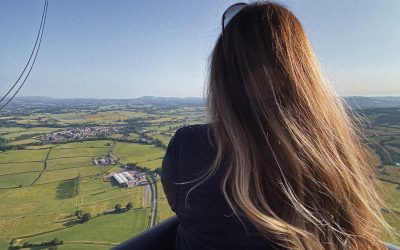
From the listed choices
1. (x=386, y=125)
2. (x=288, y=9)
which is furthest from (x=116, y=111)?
(x=288, y=9)

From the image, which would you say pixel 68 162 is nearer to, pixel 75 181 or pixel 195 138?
pixel 75 181

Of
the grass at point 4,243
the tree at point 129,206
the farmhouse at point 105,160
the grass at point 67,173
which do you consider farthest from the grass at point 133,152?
the grass at point 4,243

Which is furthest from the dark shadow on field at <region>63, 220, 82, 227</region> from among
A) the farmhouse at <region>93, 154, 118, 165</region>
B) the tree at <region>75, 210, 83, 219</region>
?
→ the farmhouse at <region>93, 154, 118, 165</region>

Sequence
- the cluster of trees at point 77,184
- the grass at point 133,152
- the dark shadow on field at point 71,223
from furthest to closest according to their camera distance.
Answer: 1. the grass at point 133,152
2. the cluster of trees at point 77,184
3. the dark shadow on field at point 71,223

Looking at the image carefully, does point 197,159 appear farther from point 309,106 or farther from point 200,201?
point 309,106

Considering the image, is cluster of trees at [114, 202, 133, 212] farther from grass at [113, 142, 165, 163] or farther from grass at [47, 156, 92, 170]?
grass at [47, 156, 92, 170]

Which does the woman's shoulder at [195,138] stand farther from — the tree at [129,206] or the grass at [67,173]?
the grass at [67,173]
